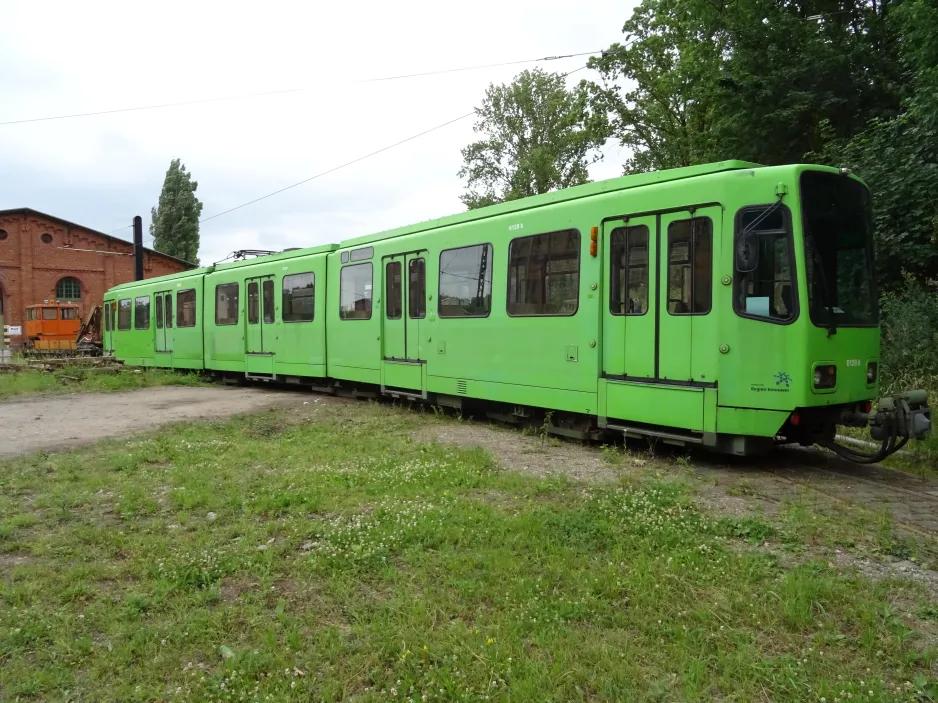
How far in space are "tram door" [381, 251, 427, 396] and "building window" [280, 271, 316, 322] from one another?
2948mm

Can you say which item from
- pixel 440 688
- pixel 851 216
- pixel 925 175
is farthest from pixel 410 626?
pixel 925 175

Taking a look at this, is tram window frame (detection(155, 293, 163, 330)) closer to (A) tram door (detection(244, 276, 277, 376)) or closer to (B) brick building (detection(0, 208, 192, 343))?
(A) tram door (detection(244, 276, 277, 376))

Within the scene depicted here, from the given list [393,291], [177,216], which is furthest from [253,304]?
[177,216]

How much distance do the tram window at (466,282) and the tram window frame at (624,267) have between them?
229 centimetres

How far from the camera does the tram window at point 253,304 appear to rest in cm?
1675

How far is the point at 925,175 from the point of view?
11242mm

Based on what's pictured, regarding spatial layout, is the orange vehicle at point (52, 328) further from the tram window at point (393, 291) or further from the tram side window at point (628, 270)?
the tram side window at point (628, 270)

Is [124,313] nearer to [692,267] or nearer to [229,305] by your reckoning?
[229,305]

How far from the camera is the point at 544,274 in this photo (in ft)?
28.9

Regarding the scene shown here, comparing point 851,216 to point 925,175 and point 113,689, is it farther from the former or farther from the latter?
point 113,689

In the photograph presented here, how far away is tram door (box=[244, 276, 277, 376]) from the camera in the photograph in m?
16.2

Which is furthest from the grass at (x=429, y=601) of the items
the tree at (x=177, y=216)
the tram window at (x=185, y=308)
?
the tree at (x=177, y=216)

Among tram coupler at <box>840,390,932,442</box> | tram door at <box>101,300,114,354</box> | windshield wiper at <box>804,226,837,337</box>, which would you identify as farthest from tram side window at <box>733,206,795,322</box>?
tram door at <box>101,300,114,354</box>

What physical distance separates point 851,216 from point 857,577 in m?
4.35
